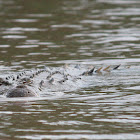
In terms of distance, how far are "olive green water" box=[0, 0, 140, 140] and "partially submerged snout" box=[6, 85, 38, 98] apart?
22cm

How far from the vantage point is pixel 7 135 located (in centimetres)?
679

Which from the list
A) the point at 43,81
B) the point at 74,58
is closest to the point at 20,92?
the point at 43,81

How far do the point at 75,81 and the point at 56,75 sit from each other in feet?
1.94

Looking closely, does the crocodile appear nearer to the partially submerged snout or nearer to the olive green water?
the partially submerged snout

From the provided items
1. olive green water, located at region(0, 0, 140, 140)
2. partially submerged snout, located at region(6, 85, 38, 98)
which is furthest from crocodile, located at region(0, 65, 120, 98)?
olive green water, located at region(0, 0, 140, 140)

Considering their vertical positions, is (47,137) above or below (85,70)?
above

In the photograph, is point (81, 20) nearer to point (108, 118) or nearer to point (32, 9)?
point (32, 9)

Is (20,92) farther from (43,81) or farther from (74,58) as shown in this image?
(74,58)

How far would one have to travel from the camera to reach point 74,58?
14.8 m

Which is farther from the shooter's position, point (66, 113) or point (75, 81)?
point (75, 81)

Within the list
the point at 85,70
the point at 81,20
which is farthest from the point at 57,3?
the point at 85,70

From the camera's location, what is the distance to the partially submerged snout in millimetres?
9555

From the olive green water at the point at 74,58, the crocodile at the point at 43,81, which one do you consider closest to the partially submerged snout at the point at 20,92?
the crocodile at the point at 43,81

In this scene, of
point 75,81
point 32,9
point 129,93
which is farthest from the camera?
point 32,9
